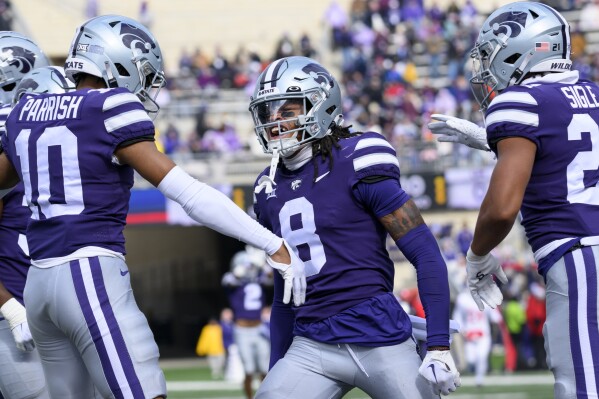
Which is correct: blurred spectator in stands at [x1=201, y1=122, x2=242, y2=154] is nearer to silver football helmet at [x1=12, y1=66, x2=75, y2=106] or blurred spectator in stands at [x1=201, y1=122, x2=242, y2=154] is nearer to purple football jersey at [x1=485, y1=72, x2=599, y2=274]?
silver football helmet at [x1=12, y1=66, x2=75, y2=106]

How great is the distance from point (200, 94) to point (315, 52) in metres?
2.85

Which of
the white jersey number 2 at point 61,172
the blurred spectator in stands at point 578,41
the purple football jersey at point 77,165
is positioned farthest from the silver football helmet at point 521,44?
the blurred spectator in stands at point 578,41

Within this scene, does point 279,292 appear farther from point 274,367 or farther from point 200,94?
point 200,94

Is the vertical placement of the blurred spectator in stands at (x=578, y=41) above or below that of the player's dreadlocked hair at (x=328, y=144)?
below

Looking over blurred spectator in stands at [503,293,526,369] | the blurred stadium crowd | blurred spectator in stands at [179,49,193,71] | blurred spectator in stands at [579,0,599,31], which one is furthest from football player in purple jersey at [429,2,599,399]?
blurred spectator in stands at [179,49,193,71]

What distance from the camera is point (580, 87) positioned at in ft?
14.0

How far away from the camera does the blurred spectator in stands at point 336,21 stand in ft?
80.0

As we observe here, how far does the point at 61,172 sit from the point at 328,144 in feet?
3.41

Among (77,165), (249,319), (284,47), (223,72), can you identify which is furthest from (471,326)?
(77,165)

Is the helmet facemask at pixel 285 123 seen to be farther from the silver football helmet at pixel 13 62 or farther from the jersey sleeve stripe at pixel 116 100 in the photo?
the silver football helmet at pixel 13 62

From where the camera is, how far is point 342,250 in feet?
14.4

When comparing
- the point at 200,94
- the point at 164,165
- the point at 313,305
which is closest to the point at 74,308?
the point at 164,165

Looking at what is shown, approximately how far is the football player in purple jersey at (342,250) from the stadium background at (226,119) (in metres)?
11.7

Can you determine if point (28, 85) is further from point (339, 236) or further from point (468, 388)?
point (468, 388)
